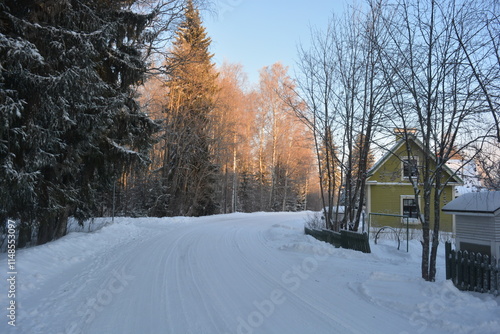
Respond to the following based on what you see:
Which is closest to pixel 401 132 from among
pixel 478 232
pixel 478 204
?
pixel 478 204

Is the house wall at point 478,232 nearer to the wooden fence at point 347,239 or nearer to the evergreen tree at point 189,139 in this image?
the wooden fence at point 347,239

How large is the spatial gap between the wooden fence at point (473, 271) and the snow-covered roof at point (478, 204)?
0.78m

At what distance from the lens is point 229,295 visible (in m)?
5.27

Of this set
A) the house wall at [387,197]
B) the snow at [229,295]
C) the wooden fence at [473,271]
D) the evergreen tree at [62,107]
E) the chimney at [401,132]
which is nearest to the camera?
the snow at [229,295]

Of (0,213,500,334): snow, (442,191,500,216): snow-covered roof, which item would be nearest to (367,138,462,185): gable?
(442,191,500,216): snow-covered roof

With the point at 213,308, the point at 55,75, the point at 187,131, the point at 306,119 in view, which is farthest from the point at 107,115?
the point at 187,131

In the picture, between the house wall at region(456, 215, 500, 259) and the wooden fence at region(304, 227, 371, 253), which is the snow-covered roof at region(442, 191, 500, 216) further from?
the wooden fence at region(304, 227, 371, 253)

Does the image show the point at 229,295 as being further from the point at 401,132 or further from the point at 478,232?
the point at 401,132

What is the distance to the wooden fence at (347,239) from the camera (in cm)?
956

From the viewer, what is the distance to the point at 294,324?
4.18 metres

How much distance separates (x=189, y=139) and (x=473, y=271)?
20683 millimetres

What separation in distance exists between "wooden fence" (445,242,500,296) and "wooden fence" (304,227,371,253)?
357 cm

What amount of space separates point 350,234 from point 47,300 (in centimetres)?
819

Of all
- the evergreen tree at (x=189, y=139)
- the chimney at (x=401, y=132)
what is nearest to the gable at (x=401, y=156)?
the chimney at (x=401, y=132)
